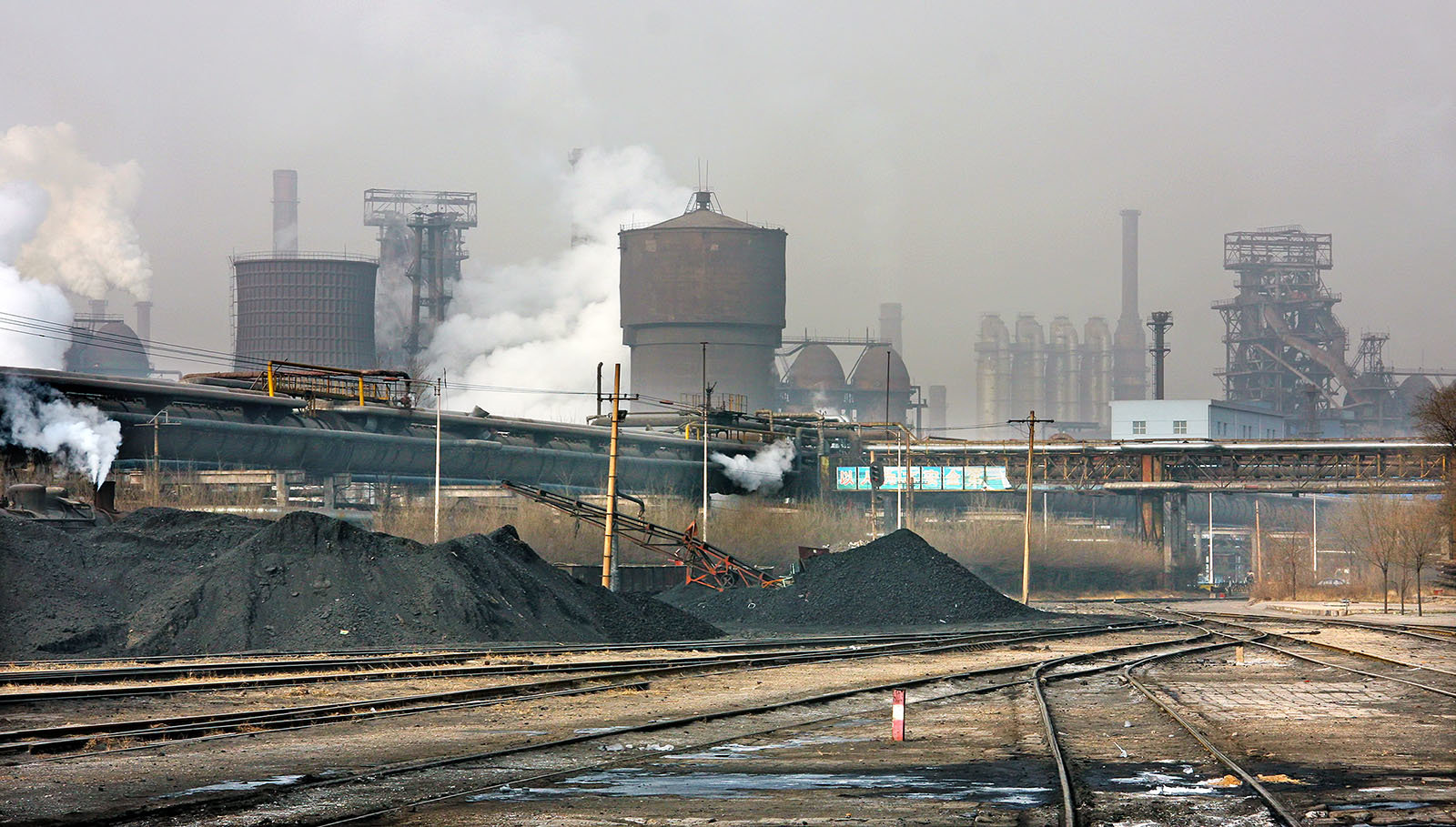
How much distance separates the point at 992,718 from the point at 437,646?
40.8 ft

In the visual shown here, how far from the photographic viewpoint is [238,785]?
12.1 metres

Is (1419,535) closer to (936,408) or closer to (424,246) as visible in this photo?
(424,246)

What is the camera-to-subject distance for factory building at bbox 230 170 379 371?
315ft

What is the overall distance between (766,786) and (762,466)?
199 ft

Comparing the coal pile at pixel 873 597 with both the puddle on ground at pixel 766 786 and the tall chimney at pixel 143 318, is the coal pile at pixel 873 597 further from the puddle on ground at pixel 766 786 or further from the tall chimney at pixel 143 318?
the tall chimney at pixel 143 318

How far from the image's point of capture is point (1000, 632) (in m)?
35.0

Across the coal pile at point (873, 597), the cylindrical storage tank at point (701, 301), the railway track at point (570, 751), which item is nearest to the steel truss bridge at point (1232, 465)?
the cylindrical storage tank at point (701, 301)

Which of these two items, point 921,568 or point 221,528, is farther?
point 921,568

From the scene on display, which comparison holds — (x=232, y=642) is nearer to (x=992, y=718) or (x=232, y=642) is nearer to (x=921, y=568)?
(x=992, y=718)

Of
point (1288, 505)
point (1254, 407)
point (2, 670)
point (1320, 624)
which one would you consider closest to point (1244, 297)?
point (1254, 407)

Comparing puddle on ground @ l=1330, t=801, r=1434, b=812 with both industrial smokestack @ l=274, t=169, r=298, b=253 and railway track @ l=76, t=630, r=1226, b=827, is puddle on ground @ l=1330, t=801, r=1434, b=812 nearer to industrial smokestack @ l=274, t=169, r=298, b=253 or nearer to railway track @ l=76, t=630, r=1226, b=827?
railway track @ l=76, t=630, r=1226, b=827

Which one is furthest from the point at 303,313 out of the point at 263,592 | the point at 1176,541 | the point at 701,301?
the point at 263,592

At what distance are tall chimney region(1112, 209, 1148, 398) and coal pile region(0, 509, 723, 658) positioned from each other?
478 ft

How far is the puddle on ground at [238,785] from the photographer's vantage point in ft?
38.5
